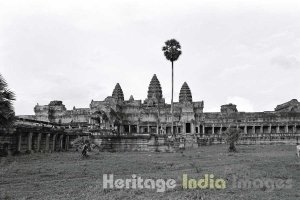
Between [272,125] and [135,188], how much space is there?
260 feet

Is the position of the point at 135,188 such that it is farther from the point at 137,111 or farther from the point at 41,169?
the point at 137,111

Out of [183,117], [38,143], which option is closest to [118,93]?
[183,117]

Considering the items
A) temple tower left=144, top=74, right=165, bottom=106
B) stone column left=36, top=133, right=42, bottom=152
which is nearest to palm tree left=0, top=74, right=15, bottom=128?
stone column left=36, top=133, right=42, bottom=152

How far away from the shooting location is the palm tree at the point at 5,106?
1877 cm

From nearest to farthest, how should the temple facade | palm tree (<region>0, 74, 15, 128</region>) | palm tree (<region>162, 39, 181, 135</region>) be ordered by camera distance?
palm tree (<region>0, 74, 15, 128</region>)
palm tree (<region>162, 39, 181, 135</region>)
the temple facade

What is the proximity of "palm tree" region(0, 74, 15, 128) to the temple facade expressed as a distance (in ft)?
208

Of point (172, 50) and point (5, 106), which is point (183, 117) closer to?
point (172, 50)

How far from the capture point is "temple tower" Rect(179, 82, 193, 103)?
103125mm

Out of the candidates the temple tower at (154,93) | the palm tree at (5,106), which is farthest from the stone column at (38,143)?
the temple tower at (154,93)

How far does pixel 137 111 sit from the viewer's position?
98688 mm

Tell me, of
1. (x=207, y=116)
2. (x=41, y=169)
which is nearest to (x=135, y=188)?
(x=41, y=169)

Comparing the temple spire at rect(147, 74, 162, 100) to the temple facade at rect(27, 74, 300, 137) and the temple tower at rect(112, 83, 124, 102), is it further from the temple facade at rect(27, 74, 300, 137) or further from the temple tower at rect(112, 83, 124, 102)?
the temple tower at rect(112, 83, 124, 102)

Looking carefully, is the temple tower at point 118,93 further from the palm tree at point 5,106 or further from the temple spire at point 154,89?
the palm tree at point 5,106

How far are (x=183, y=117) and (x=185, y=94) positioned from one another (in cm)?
1276
